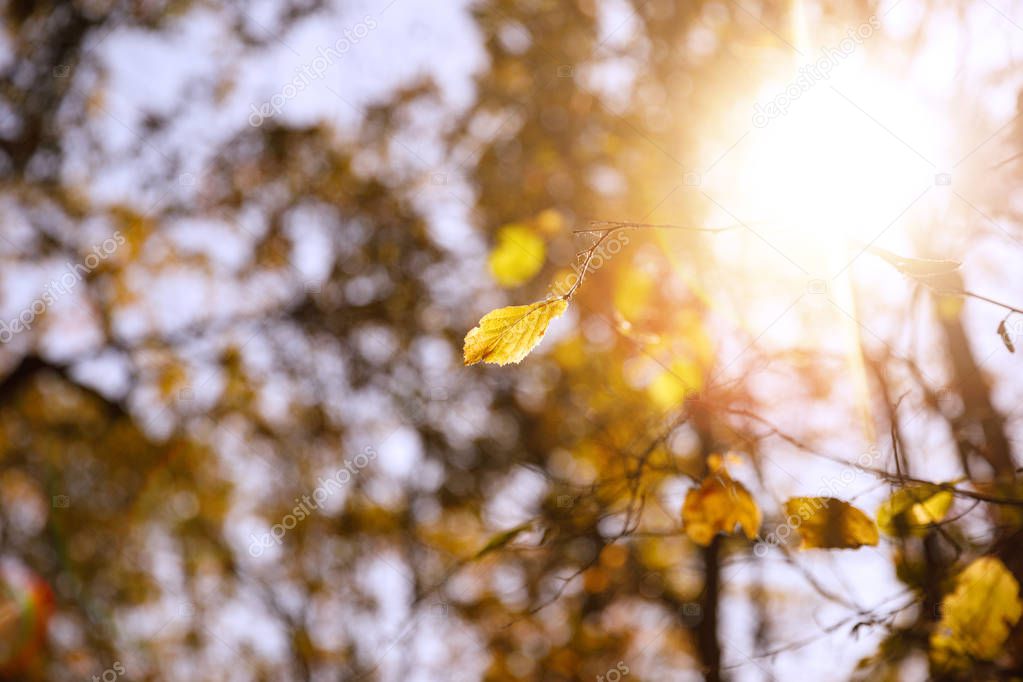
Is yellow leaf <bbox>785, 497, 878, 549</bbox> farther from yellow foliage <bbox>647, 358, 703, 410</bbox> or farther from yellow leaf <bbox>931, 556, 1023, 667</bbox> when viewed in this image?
yellow foliage <bbox>647, 358, 703, 410</bbox>

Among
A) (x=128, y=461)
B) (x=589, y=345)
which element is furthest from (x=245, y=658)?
(x=589, y=345)

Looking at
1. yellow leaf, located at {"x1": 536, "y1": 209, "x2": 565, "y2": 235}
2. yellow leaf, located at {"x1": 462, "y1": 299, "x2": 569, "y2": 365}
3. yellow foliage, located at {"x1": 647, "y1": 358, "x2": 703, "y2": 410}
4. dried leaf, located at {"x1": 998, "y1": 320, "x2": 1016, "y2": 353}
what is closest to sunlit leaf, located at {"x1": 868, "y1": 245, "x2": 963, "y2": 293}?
dried leaf, located at {"x1": 998, "y1": 320, "x2": 1016, "y2": 353}

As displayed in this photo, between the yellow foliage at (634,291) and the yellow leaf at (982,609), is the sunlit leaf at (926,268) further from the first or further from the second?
the yellow foliage at (634,291)

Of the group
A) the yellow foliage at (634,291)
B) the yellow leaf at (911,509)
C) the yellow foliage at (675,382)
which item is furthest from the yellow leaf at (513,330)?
the yellow foliage at (634,291)

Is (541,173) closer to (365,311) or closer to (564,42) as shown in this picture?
(564,42)

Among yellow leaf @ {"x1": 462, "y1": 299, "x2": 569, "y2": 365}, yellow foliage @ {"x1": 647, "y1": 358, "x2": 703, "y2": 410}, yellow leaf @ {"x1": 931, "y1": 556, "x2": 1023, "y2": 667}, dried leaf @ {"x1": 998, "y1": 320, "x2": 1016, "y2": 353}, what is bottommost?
yellow foliage @ {"x1": 647, "y1": 358, "x2": 703, "y2": 410}
